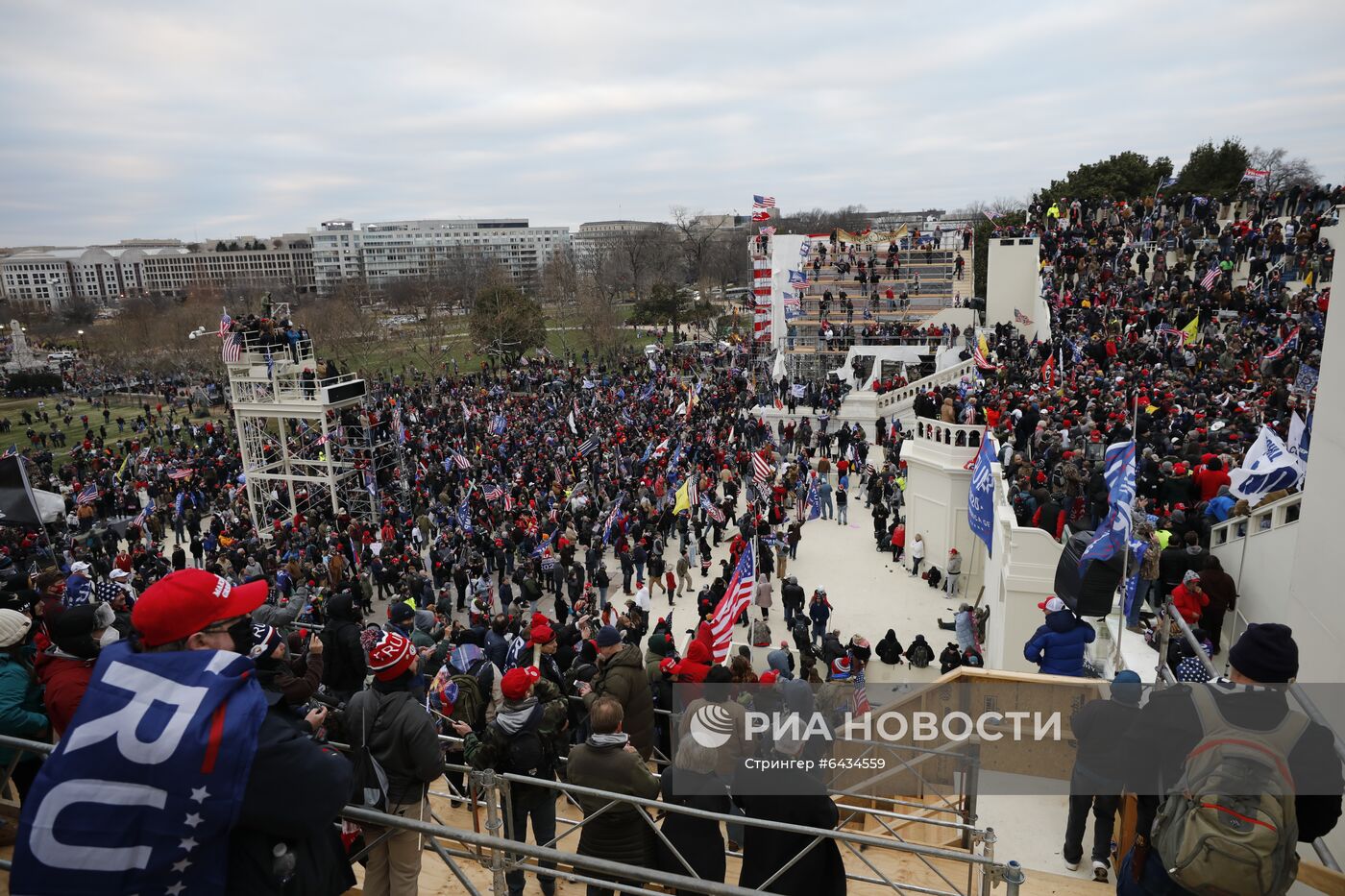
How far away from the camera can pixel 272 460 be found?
92.1 ft

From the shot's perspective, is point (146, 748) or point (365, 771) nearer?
point (146, 748)

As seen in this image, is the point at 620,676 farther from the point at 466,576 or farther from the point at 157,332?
the point at 157,332

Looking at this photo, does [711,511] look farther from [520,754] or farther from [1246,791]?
[1246,791]

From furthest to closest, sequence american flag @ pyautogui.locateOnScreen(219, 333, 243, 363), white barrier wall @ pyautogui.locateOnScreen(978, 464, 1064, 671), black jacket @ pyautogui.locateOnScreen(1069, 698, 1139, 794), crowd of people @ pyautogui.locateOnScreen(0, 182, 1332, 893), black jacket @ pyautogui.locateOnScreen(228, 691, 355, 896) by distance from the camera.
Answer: american flag @ pyautogui.locateOnScreen(219, 333, 243, 363) → white barrier wall @ pyautogui.locateOnScreen(978, 464, 1064, 671) → black jacket @ pyautogui.locateOnScreen(1069, 698, 1139, 794) → crowd of people @ pyautogui.locateOnScreen(0, 182, 1332, 893) → black jacket @ pyautogui.locateOnScreen(228, 691, 355, 896)

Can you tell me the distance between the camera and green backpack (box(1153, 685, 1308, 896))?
128 inches

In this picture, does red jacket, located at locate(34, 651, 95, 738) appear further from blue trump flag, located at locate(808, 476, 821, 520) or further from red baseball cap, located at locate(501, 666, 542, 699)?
blue trump flag, located at locate(808, 476, 821, 520)

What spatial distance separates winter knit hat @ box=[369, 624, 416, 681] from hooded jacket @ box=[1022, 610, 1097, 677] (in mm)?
6299

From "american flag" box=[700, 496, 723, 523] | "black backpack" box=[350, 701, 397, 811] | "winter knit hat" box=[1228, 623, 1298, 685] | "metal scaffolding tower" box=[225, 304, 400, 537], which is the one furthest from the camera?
"metal scaffolding tower" box=[225, 304, 400, 537]

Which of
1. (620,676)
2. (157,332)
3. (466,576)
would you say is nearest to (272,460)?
(466,576)

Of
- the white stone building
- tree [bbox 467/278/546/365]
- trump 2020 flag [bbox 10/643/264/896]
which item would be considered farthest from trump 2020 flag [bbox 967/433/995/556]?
the white stone building

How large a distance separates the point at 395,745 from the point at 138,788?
201cm


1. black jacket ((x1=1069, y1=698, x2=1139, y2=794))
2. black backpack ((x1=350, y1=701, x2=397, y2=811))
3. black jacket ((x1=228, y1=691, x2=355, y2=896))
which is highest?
black jacket ((x1=228, y1=691, x2=355, y2=896))

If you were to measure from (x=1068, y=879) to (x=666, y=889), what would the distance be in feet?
9.86

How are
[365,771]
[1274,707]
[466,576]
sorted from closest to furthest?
[1274,707] < [365,771] < [466,576]
